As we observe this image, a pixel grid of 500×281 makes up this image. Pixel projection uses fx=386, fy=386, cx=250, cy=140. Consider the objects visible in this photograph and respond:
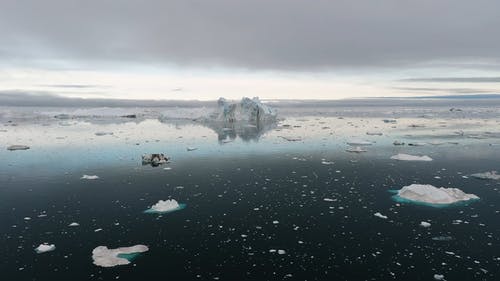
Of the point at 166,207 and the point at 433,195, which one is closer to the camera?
the point at 166,207

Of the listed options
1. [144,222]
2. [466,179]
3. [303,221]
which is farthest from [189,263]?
[466,179]

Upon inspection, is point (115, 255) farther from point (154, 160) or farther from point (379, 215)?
point (154, 160)

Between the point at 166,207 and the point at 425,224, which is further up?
the point at 166,207

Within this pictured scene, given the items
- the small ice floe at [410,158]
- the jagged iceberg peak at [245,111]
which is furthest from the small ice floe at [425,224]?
the jagged iceberg peak at [245,111]

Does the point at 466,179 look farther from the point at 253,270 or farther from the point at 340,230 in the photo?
the point at 253,270

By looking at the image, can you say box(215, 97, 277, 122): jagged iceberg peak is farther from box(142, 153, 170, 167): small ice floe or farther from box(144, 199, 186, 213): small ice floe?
box(144, 199, 186, 213): small ice floe

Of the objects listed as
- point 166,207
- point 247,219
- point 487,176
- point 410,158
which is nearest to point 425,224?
point 247,219

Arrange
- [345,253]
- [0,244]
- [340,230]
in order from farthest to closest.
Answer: [340,230]
[0,244]
[345,253]

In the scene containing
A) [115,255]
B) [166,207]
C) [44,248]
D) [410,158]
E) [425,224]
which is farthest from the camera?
[410,158]
